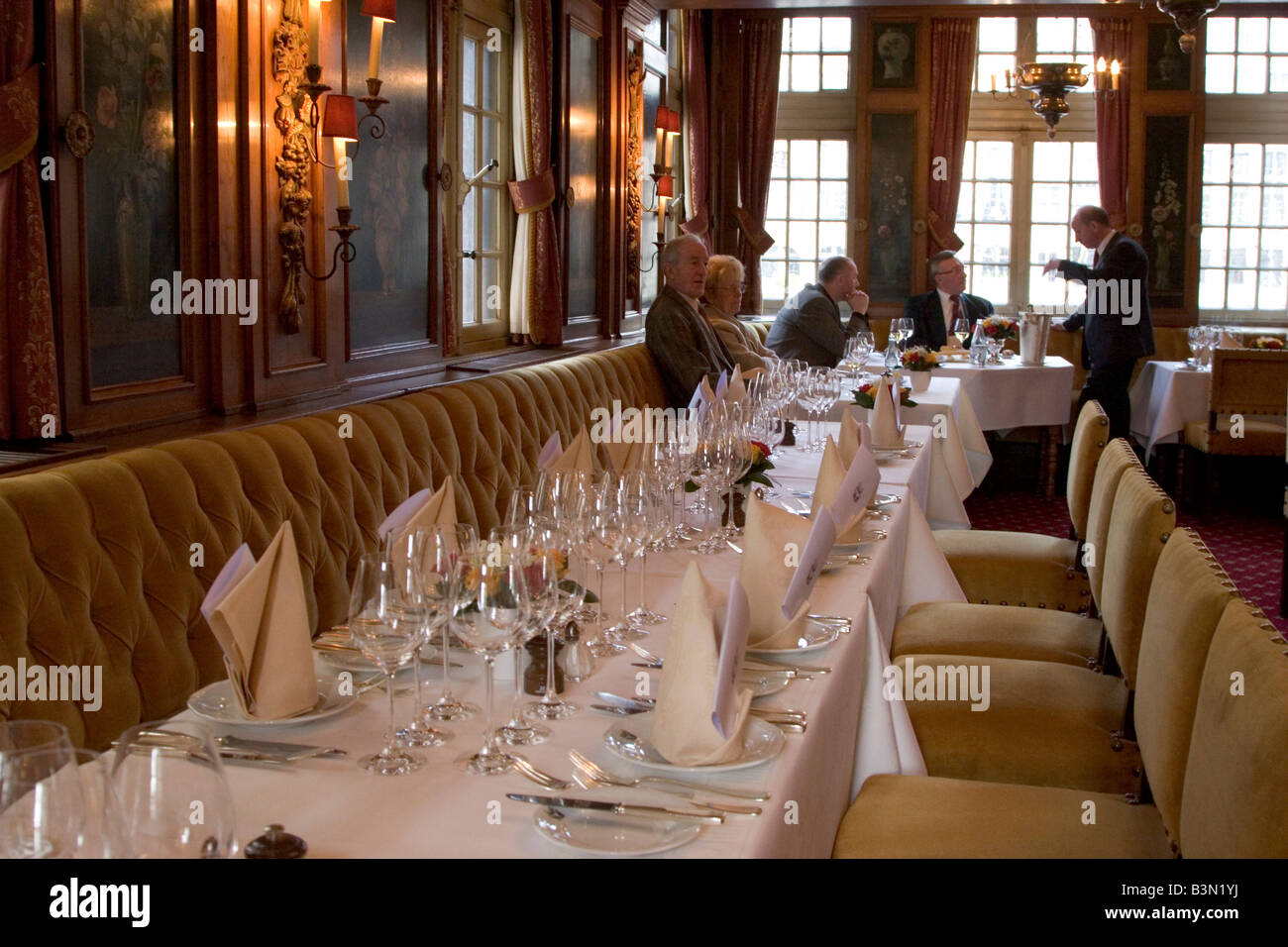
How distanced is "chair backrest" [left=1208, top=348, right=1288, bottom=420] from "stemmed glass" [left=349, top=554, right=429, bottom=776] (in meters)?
6.79

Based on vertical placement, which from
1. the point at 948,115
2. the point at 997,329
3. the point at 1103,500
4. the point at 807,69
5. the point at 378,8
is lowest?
the point at 1103,500

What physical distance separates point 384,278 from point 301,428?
1839mm

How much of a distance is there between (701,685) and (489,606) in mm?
281

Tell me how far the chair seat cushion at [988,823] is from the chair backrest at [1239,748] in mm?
323

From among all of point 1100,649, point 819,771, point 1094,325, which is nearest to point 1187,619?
point 819,771

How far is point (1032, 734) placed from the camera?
2.65 meters

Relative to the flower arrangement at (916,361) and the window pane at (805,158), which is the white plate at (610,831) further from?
→ the window pane at (805,158)

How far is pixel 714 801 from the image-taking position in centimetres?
147

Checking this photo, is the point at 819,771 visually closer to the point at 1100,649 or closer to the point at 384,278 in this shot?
the point at 1100,649

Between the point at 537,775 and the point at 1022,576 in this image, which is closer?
the point at 537,775

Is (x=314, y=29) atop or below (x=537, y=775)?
atop

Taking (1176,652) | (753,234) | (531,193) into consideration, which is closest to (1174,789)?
(1176,652)

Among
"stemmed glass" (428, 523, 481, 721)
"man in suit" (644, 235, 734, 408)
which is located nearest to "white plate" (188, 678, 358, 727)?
"stemmed glass" (428, 523, 481, 721)

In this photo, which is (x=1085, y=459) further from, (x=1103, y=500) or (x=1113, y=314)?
(x=1113, y=314)
